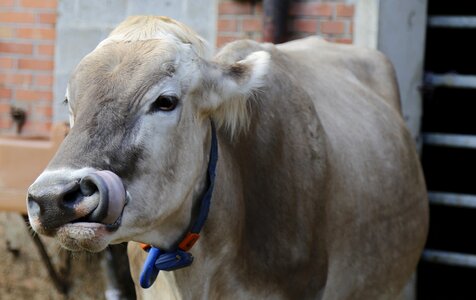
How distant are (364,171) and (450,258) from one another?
1413mm

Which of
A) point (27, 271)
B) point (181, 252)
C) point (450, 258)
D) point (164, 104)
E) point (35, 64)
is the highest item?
point (164, 104)

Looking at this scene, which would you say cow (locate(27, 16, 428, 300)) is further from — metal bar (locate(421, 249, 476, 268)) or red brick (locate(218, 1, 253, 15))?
red brick (locate(218, 1, 253, 15))

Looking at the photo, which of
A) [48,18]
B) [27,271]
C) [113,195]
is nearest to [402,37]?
[48,18]

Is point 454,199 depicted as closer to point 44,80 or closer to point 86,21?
point 86,21

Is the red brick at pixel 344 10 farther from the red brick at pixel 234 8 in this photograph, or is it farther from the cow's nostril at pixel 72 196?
the cow's nostril at pixel 72 196

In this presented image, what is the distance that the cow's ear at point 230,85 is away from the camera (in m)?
3.58

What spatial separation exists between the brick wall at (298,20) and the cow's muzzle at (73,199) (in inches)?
113

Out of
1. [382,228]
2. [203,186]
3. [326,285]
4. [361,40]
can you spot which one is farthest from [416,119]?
[203,186]

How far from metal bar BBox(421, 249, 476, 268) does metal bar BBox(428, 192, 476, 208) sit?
0.26 metres

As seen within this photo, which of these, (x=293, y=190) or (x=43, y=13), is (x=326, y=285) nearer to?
(x=293, y=190)

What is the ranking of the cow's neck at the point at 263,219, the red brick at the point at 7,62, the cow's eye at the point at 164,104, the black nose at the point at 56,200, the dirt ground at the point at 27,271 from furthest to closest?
the red brick at the point at 7,62
the dirt ground at the point at 27,271
the cow's neck at the point at 263,219
the cow's eye at the point at 164,104
the black nose at the point at 56,200

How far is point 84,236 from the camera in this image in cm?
317

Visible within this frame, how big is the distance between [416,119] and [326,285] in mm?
1862

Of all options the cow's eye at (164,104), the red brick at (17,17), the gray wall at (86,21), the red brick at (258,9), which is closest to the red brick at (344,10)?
the red brick at (258,9)
